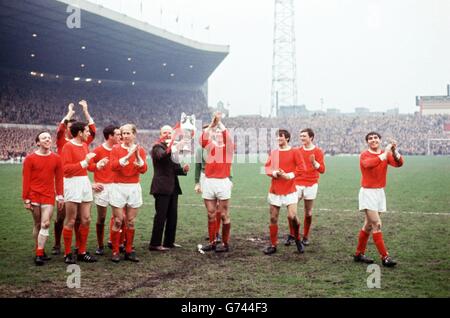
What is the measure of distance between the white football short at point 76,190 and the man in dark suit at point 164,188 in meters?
1.34

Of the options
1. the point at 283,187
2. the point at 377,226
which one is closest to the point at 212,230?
the point at 283,187

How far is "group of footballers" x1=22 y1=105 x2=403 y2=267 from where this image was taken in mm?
6852

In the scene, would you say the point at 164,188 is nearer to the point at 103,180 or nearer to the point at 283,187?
the point at 103,180

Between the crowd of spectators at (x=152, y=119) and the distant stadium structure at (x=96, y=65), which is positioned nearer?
the distant stadium structure at (x=96, y=65)

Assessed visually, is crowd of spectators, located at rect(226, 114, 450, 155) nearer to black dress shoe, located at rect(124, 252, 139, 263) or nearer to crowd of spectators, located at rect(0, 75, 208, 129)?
crowd of spectators, located at rect(0, 75, 208, 129)

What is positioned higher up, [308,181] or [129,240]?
[308,181]

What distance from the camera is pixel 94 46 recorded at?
39.6 meters

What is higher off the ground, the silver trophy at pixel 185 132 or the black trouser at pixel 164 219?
the silver trophy at pixel 185 132

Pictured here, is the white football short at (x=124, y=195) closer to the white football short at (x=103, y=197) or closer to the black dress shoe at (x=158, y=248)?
the white football short at (x=103, y=197)

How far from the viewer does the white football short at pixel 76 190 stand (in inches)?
274

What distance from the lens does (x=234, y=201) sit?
1470 cm

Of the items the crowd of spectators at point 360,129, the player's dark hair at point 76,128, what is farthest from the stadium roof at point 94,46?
the player's dark hair at point 76,128

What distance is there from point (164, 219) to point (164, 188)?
57 cm
